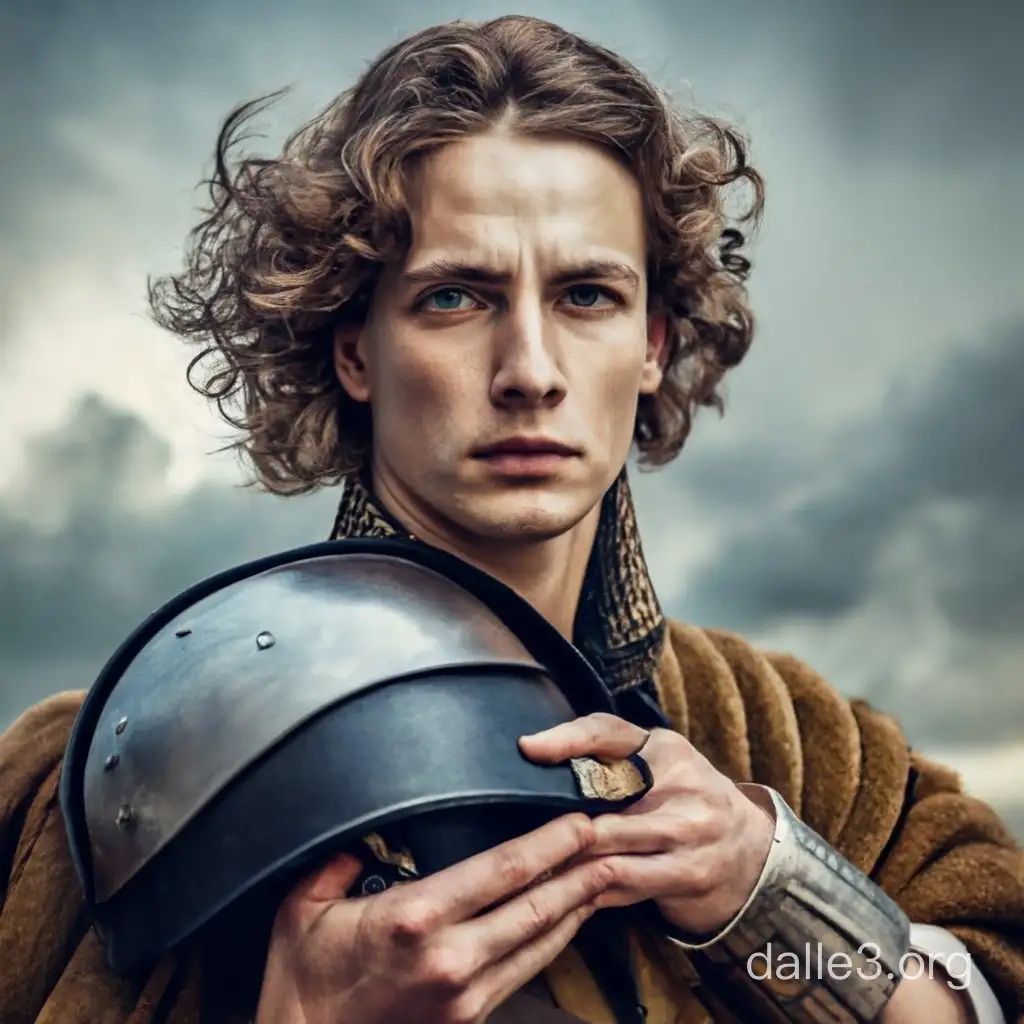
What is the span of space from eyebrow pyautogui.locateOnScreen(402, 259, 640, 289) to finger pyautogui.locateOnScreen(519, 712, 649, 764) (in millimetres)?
577

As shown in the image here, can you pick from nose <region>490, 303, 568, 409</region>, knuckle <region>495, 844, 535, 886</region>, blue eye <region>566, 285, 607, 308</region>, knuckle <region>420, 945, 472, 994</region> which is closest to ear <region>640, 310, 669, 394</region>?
blue eye <region>566, 285, 607, 308</region>

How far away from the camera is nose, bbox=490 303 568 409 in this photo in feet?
5.00

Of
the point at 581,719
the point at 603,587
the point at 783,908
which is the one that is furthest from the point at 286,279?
the point at 783,908

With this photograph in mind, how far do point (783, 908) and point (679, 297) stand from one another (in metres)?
0.97

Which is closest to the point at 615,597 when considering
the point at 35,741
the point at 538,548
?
the point at 538,548

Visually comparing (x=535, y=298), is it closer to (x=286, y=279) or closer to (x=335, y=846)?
(x=286, y=279)

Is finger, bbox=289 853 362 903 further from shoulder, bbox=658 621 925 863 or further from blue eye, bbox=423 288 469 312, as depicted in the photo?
shoulder, bbox=658 621 925 863

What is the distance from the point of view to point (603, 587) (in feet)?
5.97

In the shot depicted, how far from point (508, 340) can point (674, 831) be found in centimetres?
62

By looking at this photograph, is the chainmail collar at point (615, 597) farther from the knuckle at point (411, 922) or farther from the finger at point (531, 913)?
the knuckle at point (411, 922)

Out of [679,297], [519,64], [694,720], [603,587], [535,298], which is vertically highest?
[519,64]

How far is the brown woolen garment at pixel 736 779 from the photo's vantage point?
1407 millimetres

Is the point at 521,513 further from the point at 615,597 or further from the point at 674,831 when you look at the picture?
the point at 674,831

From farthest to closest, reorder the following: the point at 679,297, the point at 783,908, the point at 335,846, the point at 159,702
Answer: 1. the point at 679,297
2. the point at 783,908
3. the point at 159,702
4. the point at 335,846
